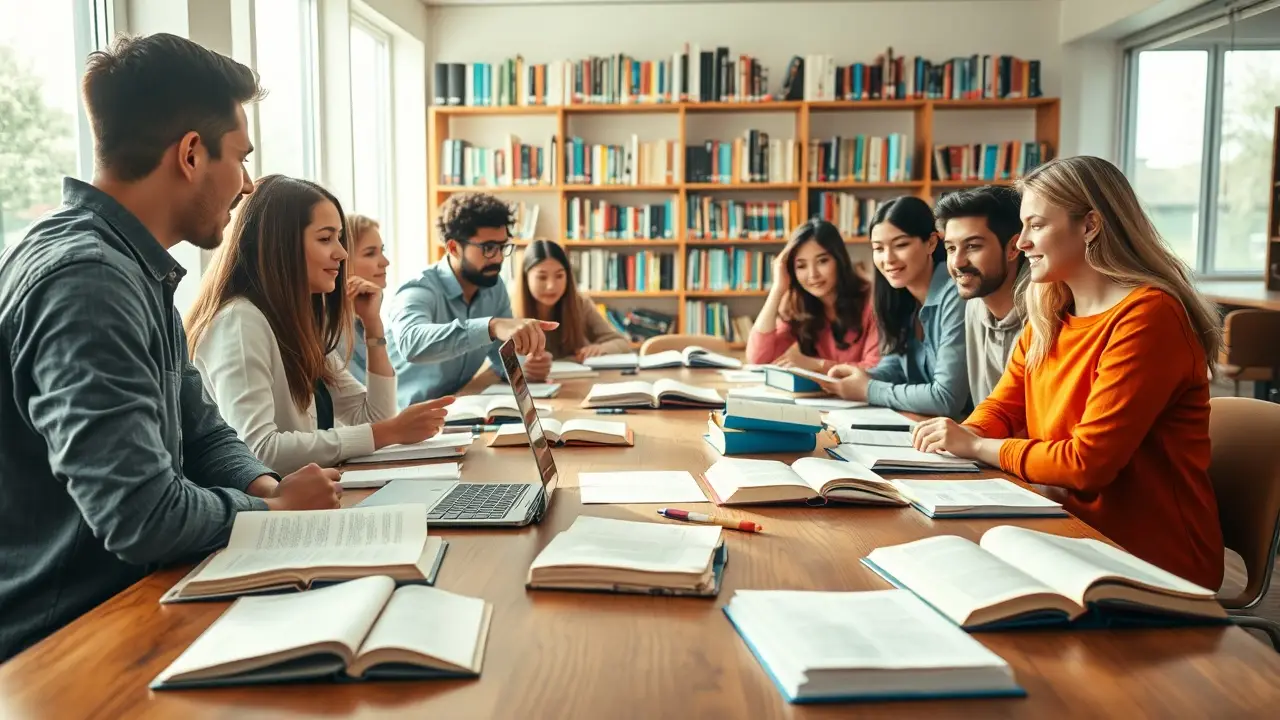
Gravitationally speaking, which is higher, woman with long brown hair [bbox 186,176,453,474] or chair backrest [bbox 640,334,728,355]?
woman with long brown hair [bbox 186,176,453,474]

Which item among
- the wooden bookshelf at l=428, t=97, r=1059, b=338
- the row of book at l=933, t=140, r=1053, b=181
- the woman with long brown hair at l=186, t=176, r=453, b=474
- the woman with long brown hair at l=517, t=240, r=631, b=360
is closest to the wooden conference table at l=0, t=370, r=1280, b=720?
the woman with long brown hair at l=186, t=176, r=453, b=474

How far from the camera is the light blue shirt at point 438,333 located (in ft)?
9.83

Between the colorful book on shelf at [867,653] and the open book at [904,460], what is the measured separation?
2.53 ft

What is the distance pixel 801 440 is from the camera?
77.4 inches

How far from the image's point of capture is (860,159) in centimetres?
572

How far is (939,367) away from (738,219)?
128 inches

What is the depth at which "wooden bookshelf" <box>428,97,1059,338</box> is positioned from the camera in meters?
5.64

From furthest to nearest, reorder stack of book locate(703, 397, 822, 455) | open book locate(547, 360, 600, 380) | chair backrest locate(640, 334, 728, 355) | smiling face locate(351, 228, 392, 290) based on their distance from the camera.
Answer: chair backrest locate(640, 334, 728, 355) → open book locate(547, 360, 600, 380) → smiling face locate(351, 228, 392, 290) → stack of book locate(703, 397, 822, 455)

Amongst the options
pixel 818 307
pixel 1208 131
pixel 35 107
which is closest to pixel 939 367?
pixel 818 307

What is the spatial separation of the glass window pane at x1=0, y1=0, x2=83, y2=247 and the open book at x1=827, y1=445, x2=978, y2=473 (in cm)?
219

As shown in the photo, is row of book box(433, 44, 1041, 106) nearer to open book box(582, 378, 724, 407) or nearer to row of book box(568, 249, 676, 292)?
row of book box(568, 249, 676, 292)

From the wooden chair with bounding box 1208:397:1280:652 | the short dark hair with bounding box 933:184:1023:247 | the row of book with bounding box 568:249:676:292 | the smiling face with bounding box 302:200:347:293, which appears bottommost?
the wooden chair with bounding box 1208:397:1280:652

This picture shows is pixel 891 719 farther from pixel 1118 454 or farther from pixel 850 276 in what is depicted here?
pixel 850 276

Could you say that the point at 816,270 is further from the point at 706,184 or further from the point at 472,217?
the point at 706,184
